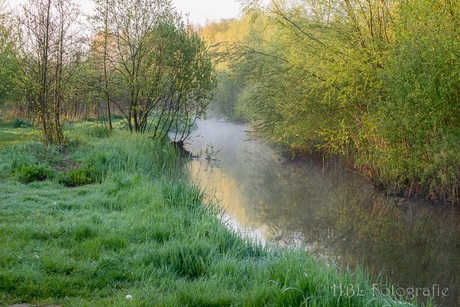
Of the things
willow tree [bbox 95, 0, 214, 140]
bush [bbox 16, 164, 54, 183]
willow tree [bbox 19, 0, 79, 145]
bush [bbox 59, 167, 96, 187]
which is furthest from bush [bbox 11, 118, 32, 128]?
bush [bbox 59, 167, 96, 187]

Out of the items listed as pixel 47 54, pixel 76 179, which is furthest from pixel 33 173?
pixel 47 54

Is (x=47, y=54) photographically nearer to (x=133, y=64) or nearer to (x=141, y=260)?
(x=133, y=64)

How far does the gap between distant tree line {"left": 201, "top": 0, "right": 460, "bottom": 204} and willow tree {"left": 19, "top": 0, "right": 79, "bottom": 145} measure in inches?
203

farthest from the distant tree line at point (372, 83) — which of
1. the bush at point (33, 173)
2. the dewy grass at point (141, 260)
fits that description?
the bush at point (33, 173)

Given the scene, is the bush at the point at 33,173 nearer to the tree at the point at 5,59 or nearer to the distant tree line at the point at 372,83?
the distant tree line at the point at 372,83

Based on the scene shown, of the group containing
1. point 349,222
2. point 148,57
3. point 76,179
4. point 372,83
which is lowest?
point 349,222

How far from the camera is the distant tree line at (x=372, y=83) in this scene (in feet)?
26.6

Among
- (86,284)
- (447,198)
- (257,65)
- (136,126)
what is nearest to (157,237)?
(86,284)

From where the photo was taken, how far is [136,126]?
53.3 ft

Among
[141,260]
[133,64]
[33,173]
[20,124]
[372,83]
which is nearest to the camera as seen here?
[141,260]

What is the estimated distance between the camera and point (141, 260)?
4.07m

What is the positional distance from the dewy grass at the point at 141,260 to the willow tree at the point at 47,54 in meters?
4.78

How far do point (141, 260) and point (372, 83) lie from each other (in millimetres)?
7790

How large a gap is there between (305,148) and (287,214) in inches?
288
